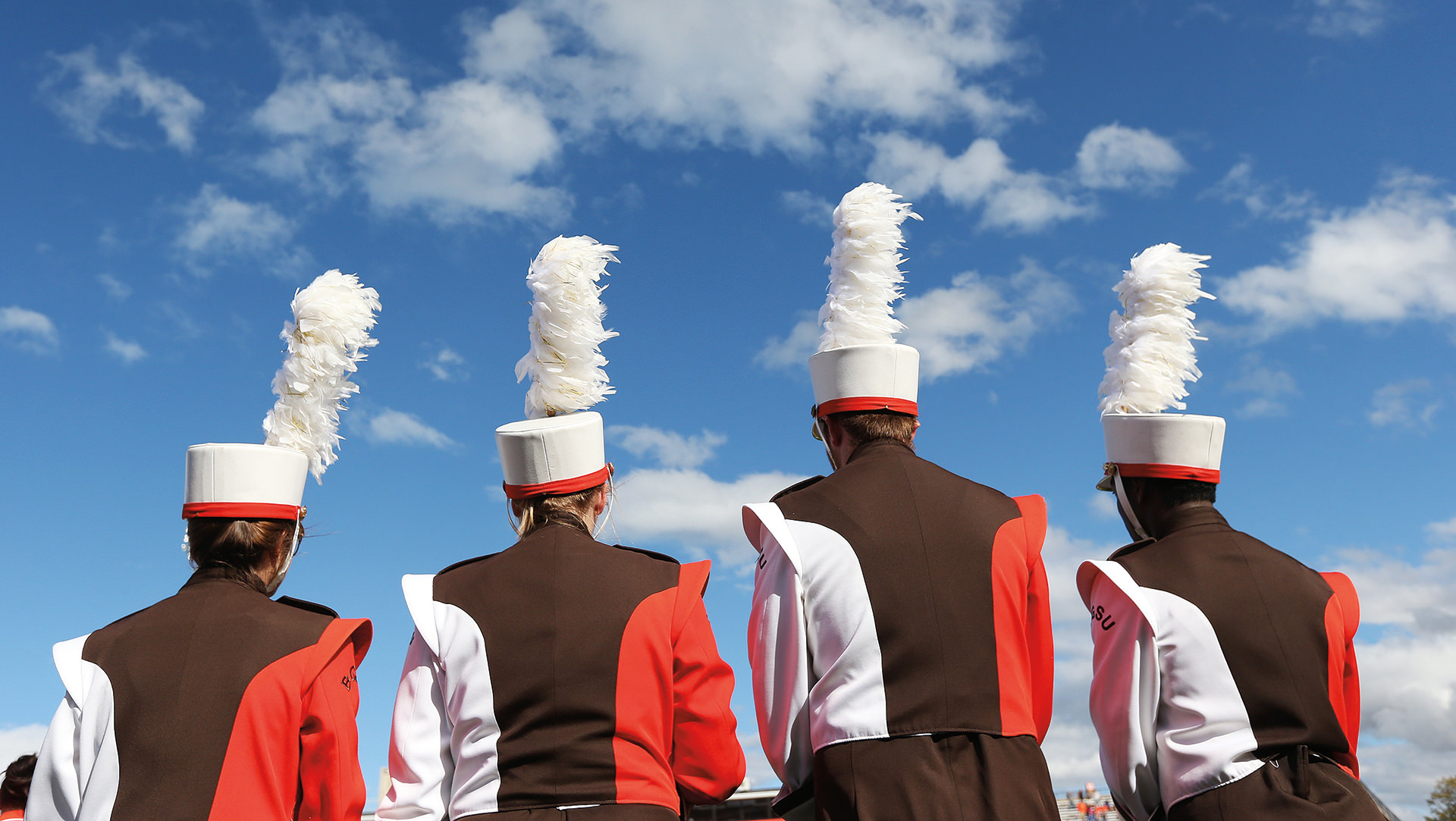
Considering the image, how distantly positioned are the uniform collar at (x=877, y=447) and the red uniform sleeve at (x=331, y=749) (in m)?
1.81

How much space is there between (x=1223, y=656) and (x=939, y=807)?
1279 millimetres

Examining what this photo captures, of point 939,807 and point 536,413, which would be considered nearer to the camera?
point 939,807

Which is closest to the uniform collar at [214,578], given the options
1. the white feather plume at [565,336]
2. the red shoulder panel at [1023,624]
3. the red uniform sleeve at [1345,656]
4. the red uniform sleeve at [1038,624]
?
the white feather plume at [565,336]

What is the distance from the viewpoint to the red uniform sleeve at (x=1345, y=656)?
12.6 feet

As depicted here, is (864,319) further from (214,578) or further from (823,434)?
Answer: (214,578)

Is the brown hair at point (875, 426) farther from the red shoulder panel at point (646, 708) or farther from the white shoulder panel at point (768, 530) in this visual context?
the red shoulder panel at point (646, 708)

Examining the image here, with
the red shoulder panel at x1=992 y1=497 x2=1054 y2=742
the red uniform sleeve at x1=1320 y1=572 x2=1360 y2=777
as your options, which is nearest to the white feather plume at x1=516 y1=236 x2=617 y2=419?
the red shoulder panel at x1=992 y1=497 x2=1054 y2=742

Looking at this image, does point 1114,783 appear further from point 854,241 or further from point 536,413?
point 536,413

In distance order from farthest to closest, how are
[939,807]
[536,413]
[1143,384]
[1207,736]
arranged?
[1143,384], [536,413], [1207,736], [939,807]

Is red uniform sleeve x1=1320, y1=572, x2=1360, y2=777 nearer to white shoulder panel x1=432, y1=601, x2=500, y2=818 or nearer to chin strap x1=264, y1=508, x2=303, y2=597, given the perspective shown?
white shoulder panel x1=432, y1=601, x2=500, y2=818

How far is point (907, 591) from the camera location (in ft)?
11.0

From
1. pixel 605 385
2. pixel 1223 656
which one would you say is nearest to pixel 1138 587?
pixel 1223 656

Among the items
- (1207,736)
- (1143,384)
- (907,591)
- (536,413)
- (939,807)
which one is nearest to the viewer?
(939,807)

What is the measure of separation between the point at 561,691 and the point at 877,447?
4.36 ft
